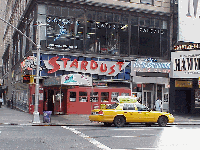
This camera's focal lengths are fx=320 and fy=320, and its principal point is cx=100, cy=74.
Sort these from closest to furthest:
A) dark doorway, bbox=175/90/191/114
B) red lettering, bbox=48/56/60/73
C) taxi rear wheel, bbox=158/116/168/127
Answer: taxi rear wheel, bbox=158/116/168/127 → red lettering, bbox=48/56/60/73 → dark doorway, bbox=175/90/191/114

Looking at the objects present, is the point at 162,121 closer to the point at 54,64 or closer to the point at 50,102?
the point at 54,64

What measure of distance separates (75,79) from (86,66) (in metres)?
7.09

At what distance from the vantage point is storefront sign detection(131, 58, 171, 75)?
3353 centimetres

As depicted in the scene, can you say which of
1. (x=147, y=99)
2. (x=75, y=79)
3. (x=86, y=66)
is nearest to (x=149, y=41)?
(x=147, y=99)

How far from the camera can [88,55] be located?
104 feet

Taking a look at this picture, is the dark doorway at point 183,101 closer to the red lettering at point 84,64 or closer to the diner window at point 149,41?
the diner window at point 149,41

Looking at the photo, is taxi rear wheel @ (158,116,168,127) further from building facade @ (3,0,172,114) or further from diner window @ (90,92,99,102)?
diner window @ (90,92,99,102)

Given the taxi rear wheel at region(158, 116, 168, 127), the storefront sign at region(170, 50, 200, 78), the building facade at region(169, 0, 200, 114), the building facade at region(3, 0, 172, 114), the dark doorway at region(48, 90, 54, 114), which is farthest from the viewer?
the building facade at region(169, 0, 200, 114)

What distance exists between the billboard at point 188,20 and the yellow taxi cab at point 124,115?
1463 cm

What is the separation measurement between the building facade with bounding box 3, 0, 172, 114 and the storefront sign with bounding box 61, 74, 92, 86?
3.15 meters

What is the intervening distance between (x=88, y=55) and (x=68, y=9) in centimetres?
488

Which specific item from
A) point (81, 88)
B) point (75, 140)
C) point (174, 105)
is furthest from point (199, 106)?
point (75, 140)

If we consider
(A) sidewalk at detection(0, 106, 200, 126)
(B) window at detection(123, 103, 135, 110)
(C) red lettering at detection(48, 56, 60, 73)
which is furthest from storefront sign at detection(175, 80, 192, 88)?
(B) window at detection(123, 103, 135, 110)

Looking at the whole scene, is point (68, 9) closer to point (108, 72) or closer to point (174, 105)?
point (108, 72)
